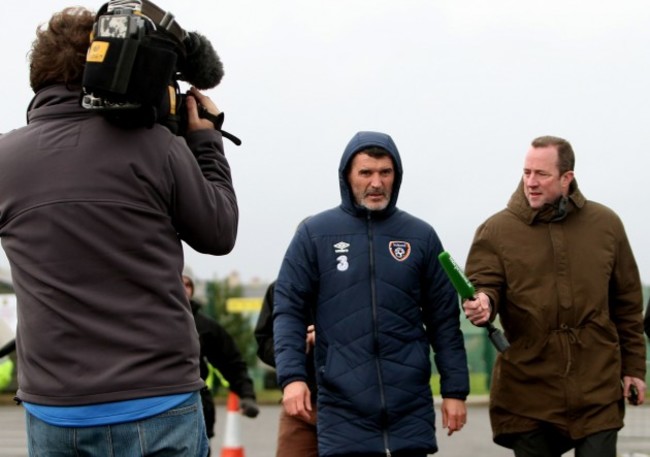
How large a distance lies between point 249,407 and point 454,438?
6126 mm

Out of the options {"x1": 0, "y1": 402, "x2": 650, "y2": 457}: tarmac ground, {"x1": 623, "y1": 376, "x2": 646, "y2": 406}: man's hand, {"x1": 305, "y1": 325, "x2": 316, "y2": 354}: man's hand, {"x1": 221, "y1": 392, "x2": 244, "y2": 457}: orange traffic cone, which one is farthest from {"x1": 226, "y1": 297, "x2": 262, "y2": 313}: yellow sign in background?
{"x1": 623, "y1": 376, "x2": 646, "y2": 406}: man's hand

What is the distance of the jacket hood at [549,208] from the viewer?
21.6 ft

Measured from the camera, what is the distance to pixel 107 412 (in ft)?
11.5

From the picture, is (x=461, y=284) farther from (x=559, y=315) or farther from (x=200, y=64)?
(x=200, y=64)

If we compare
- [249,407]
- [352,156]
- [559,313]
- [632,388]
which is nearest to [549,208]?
[559,313]

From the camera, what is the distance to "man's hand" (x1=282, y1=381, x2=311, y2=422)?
5.92 meters

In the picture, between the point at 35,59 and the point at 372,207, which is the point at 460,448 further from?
the point at 35,59

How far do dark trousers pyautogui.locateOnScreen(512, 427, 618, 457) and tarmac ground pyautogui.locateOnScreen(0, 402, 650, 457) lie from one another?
4481mm

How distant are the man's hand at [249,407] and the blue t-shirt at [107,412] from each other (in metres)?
4.68

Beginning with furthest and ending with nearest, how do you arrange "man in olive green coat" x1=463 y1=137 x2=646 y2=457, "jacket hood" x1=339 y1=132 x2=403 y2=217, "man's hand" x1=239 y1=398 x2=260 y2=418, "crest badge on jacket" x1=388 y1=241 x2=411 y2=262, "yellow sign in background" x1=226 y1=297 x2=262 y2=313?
"yellow sign in background" x1=226 y1=297 x2=262 y2=313 → "man's hand" x1=239 y1=398 x2=260 y2=418 → "man in olive green coat" x1=463 y1=137 x2=646 y2=457 → "jacket hood" x1=339 y1=132 x2=403 y2=217 → "crest badge on jacket" x1=388 y1=241 x2=411 y2=262

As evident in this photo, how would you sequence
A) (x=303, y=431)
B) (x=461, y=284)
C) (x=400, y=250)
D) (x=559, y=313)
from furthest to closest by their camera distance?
(x=303, y=431) < (x=559, y=313) < (x=400, y=250) < (x=461, y=284)

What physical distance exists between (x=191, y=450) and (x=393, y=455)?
7.81 feet

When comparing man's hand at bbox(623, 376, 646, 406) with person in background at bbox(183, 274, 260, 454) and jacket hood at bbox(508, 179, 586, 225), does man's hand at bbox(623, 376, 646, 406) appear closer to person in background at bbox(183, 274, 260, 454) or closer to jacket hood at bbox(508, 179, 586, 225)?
jacket hood at bbox(508, 179, 586, 225)

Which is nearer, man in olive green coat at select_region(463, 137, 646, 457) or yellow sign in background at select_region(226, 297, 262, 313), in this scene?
man in olive green coat at select_region(463, 137, 646, 457)
